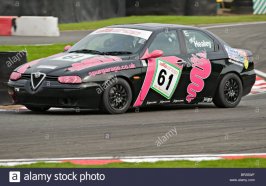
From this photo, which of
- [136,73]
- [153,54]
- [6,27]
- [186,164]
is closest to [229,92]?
[153,54]

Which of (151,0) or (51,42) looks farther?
(151,0)

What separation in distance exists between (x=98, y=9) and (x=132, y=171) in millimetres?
28963

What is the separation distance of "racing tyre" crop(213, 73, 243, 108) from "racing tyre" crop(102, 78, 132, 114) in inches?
87.1

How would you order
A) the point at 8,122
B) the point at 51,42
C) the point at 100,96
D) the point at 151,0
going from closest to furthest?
the point at 8,122
the point at 100,96
the point at 51,42
the point at 151,0

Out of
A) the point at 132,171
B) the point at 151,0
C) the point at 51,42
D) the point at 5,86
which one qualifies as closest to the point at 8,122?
the point at 5,86

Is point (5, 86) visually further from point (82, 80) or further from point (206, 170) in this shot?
point (206, 170)

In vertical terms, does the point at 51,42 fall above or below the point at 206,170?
below

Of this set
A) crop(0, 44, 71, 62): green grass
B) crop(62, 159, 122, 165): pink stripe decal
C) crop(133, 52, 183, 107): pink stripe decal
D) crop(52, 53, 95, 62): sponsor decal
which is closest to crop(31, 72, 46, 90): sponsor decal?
crop(52, 53, 95, 62): sponsor decal

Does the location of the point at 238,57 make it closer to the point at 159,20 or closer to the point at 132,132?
the point at 132,132

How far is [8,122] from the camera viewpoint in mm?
12344

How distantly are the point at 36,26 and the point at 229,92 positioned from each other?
14.4 meters

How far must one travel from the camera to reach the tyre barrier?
28.1 m

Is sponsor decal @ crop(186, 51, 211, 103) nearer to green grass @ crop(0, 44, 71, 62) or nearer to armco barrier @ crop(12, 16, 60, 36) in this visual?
green grass @ crop(0, 44, 71, 62)

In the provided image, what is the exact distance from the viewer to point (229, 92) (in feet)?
50.3
